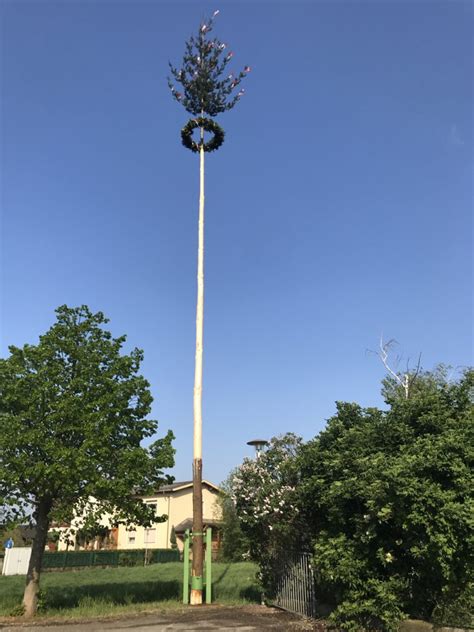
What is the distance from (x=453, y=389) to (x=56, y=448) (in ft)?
30.5

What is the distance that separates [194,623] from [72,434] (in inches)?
216

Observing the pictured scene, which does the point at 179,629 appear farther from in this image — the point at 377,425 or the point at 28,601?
the point at 377,425

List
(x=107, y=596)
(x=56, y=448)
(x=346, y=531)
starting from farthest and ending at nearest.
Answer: (x=107, y=596), (x=56, y=448), (x=346, y=531)

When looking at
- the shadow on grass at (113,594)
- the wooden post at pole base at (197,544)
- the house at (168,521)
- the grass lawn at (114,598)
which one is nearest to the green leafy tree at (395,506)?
the wooden post at pole base at (197,544)

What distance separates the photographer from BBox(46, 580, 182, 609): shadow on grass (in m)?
16.4

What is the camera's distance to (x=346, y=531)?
35.8 feet

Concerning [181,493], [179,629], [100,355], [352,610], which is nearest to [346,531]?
[352,610]

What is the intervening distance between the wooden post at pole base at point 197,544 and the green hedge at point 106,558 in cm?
2418

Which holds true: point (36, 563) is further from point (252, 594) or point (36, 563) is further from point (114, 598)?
point (252, 594)

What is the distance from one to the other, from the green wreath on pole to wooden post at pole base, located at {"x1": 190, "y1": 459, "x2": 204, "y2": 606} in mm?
11183

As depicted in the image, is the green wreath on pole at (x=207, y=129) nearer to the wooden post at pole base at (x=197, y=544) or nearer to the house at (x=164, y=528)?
the wooden post at pole base at (x=197, y=544)

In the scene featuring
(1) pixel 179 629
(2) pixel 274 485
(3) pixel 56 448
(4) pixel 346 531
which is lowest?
(1) pixel 179 629

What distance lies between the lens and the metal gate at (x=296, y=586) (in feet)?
41.1

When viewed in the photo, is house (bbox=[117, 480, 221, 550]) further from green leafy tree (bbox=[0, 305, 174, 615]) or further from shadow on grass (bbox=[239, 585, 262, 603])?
green leafy tree (bbox=[0, 305, 174, 615])
